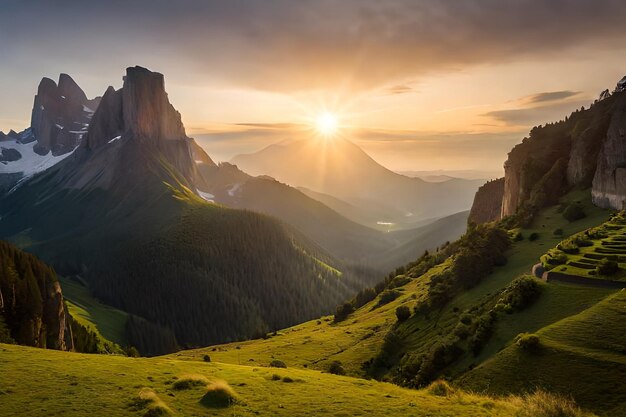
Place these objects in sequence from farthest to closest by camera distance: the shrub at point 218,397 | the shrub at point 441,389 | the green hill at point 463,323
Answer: the green hill at point 463,323 < the shrub at point 441,389 < the shrub at point 218,397

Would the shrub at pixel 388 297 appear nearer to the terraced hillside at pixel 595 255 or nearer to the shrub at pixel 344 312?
the shrub at pixel 344 312

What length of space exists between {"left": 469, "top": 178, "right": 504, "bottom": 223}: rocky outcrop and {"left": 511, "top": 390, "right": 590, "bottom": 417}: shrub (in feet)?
499

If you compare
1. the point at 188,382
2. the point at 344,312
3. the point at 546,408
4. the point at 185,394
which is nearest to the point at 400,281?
the point at 344,312

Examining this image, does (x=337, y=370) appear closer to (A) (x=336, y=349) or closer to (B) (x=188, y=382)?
(A) (x=336, y=349)

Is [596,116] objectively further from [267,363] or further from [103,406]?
[103,406]

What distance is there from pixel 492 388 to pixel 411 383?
17978mm

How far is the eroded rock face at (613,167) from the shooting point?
87.6m

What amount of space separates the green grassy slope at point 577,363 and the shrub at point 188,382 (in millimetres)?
23951

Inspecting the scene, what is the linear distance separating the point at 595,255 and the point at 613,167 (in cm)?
5406

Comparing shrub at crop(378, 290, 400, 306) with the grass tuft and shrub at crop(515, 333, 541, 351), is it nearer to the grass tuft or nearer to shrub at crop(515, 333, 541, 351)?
shrub at crop(515, 333, 541, 351)

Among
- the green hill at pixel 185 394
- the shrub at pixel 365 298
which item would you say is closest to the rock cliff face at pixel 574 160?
the shrub at pixel 365 298

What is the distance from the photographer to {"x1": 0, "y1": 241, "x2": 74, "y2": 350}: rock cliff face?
225 feet

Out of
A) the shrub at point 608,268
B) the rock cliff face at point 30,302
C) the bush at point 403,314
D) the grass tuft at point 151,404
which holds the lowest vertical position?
the bush at point 403,314

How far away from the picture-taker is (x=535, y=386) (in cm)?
3186
